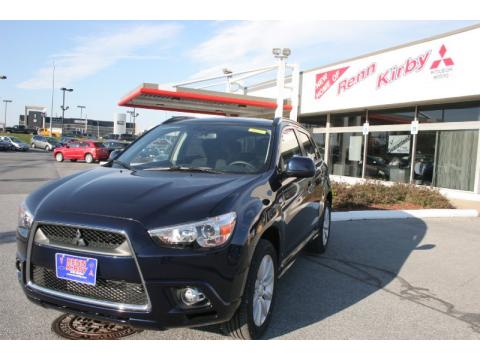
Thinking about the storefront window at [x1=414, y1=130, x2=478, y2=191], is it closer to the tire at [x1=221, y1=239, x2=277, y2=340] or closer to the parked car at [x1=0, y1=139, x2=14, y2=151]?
the tire at [x1=221, y1=239, x2=277, y2=340]

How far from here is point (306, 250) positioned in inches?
250

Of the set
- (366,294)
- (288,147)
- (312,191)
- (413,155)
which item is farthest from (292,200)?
(413,155)

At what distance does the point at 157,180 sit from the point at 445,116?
46.1ft

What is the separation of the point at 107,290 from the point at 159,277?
15.4 inches

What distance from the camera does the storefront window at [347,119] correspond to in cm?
1914

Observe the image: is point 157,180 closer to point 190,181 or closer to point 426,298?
point 190,181

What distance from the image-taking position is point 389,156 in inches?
683

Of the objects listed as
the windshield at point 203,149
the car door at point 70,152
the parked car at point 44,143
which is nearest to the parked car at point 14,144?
the parked car at point 44,143

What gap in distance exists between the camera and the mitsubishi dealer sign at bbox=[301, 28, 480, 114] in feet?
44.2

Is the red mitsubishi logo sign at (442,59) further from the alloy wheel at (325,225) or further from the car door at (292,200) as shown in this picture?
the car door at (292,200)

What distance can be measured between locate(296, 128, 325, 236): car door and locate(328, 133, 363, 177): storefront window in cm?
1336

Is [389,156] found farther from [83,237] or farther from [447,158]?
[83,237]
